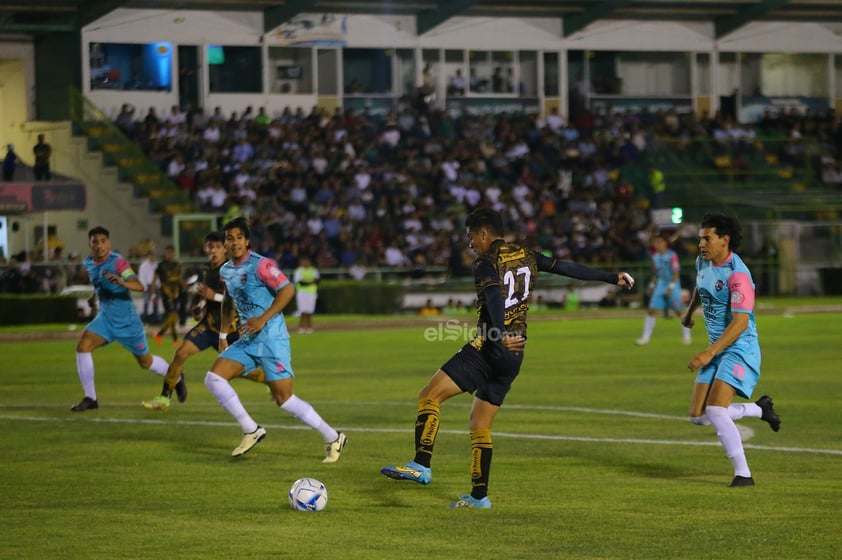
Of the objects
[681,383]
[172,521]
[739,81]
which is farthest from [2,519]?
[739,81]

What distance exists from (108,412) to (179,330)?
20.2 meters

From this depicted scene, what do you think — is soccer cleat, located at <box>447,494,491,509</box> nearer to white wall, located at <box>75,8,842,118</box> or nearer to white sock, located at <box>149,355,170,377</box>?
white sock, located at <box>149,355,170,377</box>

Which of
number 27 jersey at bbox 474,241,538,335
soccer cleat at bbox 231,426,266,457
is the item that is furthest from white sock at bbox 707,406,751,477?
soccer cleat at bbox 231,426,266,457

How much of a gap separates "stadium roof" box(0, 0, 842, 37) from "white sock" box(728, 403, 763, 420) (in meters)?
38.8

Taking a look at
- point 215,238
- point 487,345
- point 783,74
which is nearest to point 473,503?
point 487,345

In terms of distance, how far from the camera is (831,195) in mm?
52656

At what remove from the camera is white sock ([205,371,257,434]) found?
13.4 meters

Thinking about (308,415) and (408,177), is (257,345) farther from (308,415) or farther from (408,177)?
(408,177)

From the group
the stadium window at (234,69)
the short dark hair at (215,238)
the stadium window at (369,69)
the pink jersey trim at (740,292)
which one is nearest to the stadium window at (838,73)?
the stadium window at (369,69)

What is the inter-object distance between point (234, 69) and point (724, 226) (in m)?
42.1

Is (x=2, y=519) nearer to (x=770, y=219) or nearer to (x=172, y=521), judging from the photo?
(x=172, y=521)

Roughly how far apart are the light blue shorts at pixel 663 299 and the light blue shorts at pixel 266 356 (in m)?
17.8

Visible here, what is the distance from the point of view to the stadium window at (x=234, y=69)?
169 ft

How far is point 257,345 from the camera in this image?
1323 centimetres
